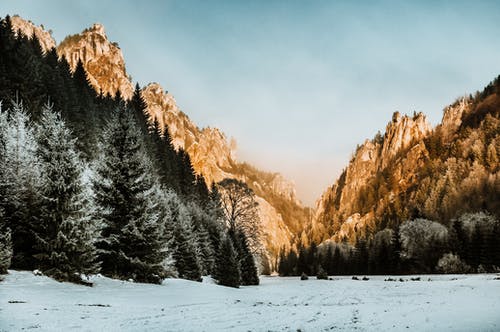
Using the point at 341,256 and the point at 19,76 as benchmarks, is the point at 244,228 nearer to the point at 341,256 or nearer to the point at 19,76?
the point at 19,76

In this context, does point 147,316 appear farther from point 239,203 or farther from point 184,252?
point 239,203

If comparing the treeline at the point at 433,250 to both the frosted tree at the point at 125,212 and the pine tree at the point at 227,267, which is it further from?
the frosted tree at the point at 125,212

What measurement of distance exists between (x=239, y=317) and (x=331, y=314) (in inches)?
158

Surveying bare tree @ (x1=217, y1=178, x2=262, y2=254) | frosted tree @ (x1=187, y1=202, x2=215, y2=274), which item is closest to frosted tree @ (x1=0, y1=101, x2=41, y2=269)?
frosted tree @ (x1=187, y1=202, x2=215, y2=274)

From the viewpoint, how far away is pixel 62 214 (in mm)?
20453

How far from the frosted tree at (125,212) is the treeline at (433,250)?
52.5 m

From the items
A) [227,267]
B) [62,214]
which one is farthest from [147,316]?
[227,267]

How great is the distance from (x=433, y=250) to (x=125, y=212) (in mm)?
70419

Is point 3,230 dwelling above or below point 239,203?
below

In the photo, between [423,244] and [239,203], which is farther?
[423,244]

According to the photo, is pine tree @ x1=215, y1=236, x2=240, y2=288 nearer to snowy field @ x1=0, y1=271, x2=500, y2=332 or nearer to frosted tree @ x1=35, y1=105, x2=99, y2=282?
frosted tree @ x1=35, y1=105, x2=99, y2=282

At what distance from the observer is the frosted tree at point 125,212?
25234 mm

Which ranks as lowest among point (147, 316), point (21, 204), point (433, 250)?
point (147, 316)

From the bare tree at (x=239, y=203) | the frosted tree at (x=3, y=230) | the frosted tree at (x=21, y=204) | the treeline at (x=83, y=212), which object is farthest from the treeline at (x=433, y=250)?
the frosted tree at (x=21, y=204)
